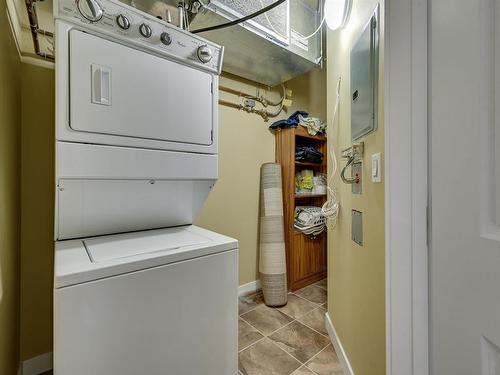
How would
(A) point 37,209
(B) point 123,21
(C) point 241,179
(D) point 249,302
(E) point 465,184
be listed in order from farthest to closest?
1. (C) point 241,179
2. (D) point 249,302
3. (A) point 37,209
4. (B) point 123,21
5. (E) point 465,184

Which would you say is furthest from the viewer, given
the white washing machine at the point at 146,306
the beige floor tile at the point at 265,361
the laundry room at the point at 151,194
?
the beige floor tile at the point at 265,361

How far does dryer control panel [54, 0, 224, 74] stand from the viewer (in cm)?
93

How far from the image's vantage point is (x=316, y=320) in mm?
2146

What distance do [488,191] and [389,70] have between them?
59cm

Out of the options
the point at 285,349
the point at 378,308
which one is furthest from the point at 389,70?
the point at 285,349

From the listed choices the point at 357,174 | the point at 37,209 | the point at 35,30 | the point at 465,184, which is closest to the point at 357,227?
the point at 357,174

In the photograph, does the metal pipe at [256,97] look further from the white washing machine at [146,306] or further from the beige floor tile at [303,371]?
the beige floor tile at [303,371]

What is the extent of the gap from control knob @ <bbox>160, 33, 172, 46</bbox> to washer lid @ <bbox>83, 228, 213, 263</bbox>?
99 cm

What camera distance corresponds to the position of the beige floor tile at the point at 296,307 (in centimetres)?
227

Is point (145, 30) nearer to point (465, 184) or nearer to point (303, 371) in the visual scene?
point (465, 184)

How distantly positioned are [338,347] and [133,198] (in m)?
1.74

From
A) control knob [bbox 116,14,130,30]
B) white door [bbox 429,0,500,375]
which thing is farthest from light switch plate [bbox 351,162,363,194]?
control knob [bbox 116,14,130,30]

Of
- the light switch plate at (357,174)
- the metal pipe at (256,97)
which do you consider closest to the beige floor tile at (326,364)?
the light switch plate at (357,174)

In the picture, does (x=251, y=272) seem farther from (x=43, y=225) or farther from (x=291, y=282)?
(x=43, y=225)
